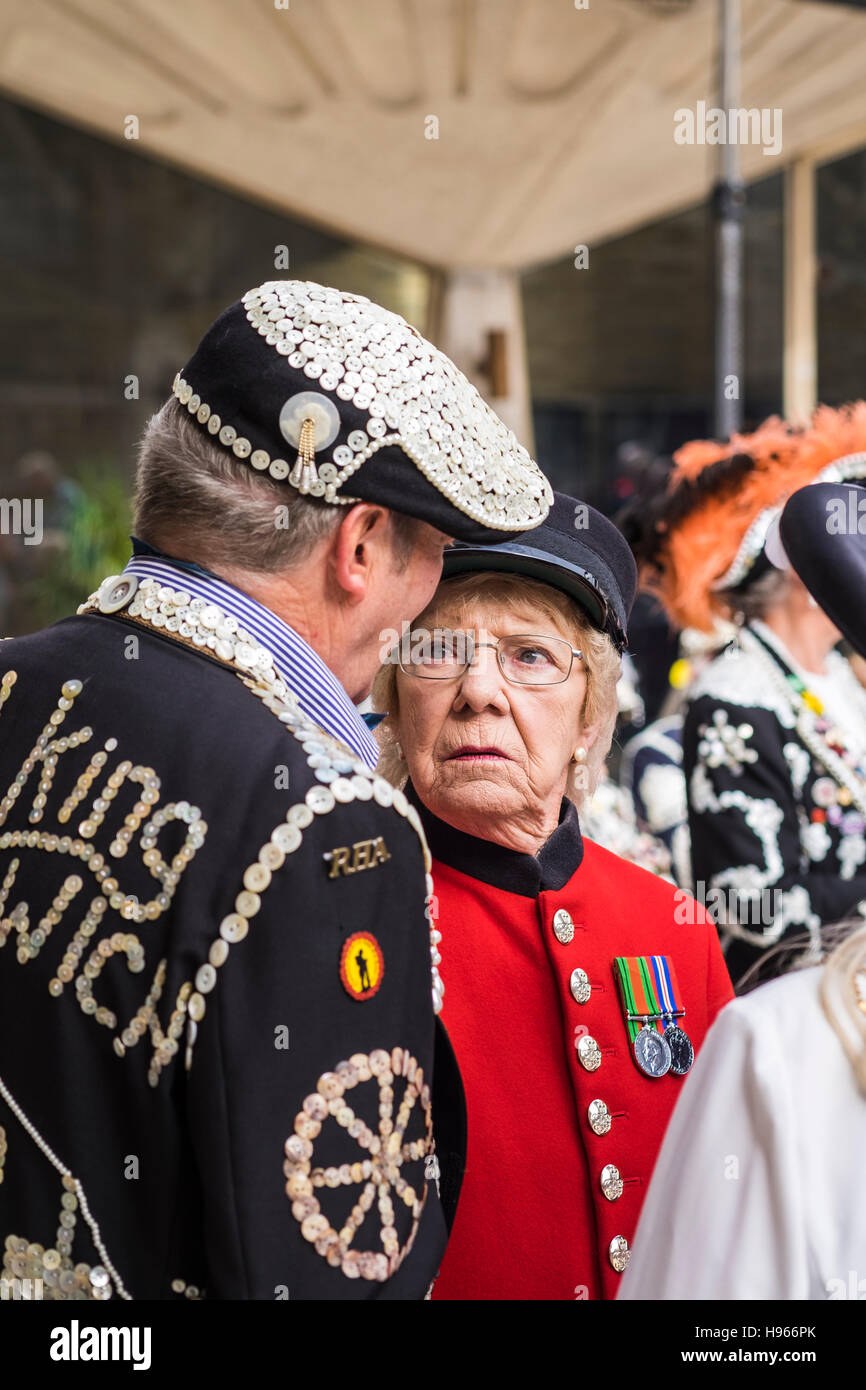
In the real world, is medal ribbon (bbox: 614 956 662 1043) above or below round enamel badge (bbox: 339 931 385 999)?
below

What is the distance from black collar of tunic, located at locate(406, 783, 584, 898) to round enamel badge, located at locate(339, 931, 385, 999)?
72cm

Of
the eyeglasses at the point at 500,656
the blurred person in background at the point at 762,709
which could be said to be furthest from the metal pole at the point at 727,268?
the eyeglasses at the point at 500,656

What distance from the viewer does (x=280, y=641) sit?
4.09 feet

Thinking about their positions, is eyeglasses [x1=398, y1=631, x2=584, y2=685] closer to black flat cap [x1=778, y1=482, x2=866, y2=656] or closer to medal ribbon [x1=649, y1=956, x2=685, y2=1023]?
medal ribbon [x1=649, y1=956, x2=685, y2=1023]

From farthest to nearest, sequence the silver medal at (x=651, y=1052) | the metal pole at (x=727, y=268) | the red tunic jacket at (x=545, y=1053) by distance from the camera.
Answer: the metal pole at (x=727, y=268)
the silver medal at (x=651, y=1052)
the red tunic jacket at (x=545, y=1053)

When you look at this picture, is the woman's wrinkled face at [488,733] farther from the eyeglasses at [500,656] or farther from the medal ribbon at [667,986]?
the medal ribbon at [667,986]

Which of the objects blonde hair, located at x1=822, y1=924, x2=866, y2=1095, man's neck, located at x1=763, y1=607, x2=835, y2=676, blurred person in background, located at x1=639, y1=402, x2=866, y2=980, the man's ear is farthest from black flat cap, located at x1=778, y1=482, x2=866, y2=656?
man's neck, located at x1=763, y1=607, x2=835, y2=676

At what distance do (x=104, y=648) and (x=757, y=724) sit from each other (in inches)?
79.1

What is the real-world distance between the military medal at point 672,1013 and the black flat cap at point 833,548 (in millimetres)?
806

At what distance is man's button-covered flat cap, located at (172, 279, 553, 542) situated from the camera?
1.21 m

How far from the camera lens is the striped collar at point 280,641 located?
124 cm

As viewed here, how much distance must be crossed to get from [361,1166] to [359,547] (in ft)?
1.79
